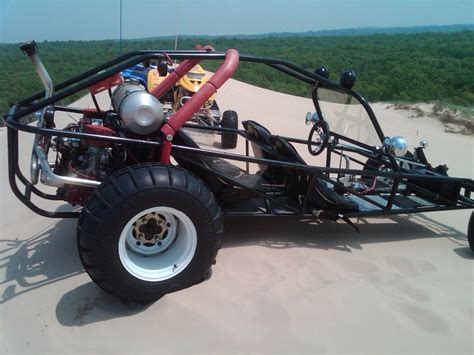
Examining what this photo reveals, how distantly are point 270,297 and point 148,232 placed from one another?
3.09 ft

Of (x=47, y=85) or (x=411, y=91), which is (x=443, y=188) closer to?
(x=47, y=85)

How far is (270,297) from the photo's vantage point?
9.45 ft

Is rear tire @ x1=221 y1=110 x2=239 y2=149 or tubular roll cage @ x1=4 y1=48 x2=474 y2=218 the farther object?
rear tire @ x1=221 y1=110 x2=239 y2=149

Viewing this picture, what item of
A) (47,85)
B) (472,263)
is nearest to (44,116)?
(47,85)

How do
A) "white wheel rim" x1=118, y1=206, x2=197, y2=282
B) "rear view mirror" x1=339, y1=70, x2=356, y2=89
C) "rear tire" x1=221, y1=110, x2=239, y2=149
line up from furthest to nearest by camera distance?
1. "rear tire" x1=221, y1=110, x2=239, y2=149
2. "rear view mirror" x1=339, y1=70, x2=356, y2=89
3. "white wheel rim" x1=118, y1=206, x2=197, y2=282

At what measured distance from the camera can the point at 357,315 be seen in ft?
9.05

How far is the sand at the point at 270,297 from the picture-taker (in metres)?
2.47

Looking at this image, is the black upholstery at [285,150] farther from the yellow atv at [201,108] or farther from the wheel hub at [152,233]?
the yellow atv at [201,108]

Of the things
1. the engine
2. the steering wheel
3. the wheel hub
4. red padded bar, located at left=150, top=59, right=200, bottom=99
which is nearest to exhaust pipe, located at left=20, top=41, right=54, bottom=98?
the engine

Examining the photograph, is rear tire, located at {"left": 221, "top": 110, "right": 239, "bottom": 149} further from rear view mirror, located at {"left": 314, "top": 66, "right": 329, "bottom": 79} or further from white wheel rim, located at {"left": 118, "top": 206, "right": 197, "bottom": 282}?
white wheel rim, located at {"left": 118, "top": 206, "right": 197, "bottom": 282}

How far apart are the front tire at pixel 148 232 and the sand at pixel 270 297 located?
0.18 metres

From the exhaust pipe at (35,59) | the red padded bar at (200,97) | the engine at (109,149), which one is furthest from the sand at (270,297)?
the exhaust pipe at (35,59)

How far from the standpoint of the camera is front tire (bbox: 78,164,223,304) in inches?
99.3

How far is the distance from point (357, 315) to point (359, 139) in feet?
6.22
